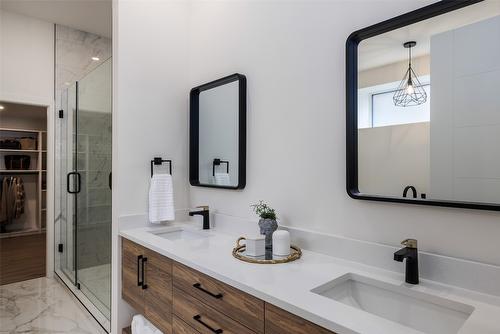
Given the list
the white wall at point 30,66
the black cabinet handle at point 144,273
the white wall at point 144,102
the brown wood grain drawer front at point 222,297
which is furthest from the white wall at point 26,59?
the brown wood grain drawer front at point 222,297

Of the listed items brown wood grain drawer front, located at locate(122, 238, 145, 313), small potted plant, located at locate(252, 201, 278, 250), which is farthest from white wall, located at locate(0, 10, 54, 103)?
small potted plant, located at locate(252, 201, 278, 250)

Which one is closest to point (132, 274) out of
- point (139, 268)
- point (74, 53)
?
point (139, 268)

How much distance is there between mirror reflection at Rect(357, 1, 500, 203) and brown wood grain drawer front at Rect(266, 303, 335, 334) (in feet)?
2.14

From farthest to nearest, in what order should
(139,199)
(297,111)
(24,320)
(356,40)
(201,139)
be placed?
(24,320), (201,139), (139,199), (297,111), (356,40)

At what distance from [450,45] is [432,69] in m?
0.10

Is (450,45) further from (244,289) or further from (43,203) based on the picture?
(43,203)

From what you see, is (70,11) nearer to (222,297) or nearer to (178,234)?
(178,234)

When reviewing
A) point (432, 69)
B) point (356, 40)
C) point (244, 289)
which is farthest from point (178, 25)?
point (244, 289)

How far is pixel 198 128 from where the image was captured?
2312 mm

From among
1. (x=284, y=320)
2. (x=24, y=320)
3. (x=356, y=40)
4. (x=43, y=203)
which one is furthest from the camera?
(x=43, y=203)

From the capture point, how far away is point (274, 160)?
5.75ft

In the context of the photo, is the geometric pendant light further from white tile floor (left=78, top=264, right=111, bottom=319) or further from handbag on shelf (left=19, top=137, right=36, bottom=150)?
handbag on shelf (left=19, top=137, right=36, bottom=150)

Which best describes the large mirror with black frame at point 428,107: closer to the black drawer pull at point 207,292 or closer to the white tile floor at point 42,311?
the black drawer pull at point 207,292

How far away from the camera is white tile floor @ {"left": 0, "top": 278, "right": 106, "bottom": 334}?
7.63 ft
